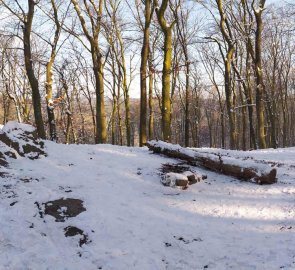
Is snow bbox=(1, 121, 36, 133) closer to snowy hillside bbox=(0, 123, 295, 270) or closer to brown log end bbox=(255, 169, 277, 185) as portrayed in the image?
snowy hillside bbox=(0, 123, 295, 270)

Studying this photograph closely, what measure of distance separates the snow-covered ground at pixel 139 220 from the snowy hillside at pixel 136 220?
0.05 feet

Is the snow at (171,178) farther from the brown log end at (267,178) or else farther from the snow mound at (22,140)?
the snow mound at (22,140)

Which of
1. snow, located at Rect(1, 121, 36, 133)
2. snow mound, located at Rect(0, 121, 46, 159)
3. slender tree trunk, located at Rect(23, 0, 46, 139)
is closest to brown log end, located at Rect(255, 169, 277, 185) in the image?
snow mound, located at Rect(0, 121, 46, 159)

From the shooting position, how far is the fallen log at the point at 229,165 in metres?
8.03

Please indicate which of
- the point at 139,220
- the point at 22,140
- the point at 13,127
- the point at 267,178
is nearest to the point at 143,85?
the point at 13,127

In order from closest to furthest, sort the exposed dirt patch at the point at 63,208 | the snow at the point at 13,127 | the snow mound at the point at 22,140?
the exposed dirt patch at the point at 63,208
the snow mound at the point at 22,140
the snow at the point at 13,127

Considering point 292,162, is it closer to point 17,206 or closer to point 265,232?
point 265,232

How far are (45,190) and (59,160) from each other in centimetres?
212

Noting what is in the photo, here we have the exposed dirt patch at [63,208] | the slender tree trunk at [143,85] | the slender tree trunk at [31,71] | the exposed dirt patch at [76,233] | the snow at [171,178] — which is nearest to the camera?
the exposed dirt patch at [76,233]

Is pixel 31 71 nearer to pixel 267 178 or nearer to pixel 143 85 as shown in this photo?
pixel 143 85

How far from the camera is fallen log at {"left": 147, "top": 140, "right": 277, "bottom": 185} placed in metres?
8.03

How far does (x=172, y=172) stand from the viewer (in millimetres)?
8211

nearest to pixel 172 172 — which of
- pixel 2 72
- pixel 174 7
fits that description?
pixel 174 7

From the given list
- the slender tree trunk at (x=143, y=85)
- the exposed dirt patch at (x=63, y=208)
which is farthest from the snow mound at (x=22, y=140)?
the slender tree trunk at (x=143, y=85)
